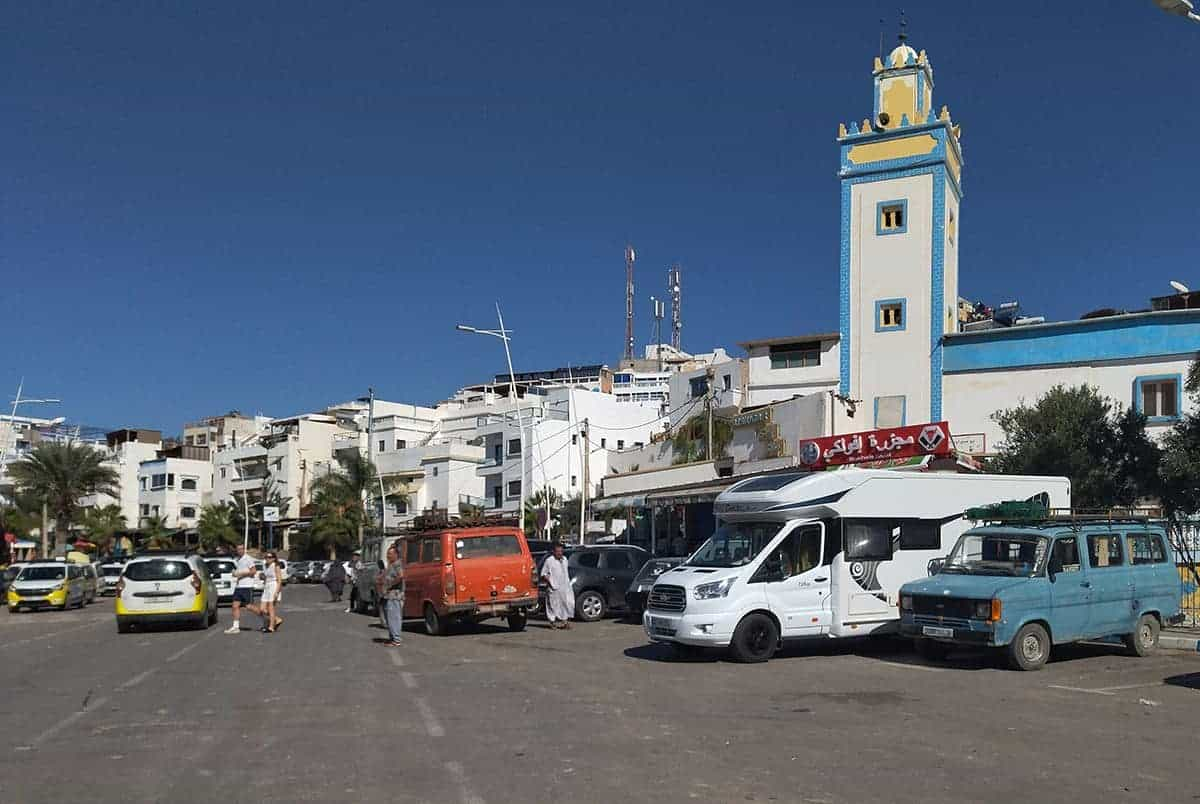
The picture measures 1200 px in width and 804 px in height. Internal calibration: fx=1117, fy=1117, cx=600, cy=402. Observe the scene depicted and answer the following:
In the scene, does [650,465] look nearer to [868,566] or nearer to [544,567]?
[544,567]

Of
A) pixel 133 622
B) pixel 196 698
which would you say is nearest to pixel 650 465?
pixel 133 622

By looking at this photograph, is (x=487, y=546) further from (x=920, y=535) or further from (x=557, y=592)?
(x=920, y=535)

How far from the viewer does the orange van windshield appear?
21.6 meters

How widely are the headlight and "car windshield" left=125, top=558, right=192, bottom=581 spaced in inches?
495

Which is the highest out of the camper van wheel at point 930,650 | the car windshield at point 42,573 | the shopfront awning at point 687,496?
the shopfront awning at point 687,496

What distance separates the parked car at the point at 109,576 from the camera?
4750cm

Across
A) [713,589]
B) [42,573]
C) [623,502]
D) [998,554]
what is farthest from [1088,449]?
[42,573]

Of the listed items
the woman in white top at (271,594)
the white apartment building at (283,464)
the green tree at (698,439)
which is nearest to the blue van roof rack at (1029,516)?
the woman in white top at (271,594)

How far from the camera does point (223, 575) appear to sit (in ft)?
112

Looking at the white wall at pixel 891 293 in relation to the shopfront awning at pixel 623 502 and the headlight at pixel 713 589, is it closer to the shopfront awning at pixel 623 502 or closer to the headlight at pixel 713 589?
the shopfront awning at pixel 623 502

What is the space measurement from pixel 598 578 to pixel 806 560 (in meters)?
8.82

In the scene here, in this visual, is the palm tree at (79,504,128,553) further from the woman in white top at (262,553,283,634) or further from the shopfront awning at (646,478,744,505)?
the woman in white top at (262,553,283,634)

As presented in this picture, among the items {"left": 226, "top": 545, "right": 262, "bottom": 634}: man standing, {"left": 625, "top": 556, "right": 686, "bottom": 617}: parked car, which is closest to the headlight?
{"left": 625, "top": 556, "right": 686, "bottom": 617}: parked car

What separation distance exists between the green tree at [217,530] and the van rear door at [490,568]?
69946mm
